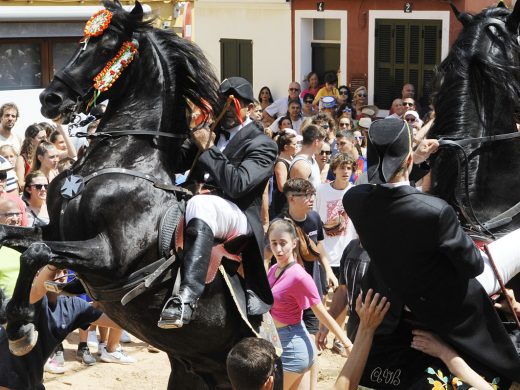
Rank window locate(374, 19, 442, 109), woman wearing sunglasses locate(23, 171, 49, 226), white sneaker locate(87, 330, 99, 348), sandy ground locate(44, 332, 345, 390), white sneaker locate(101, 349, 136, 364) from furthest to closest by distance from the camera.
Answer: window locate(374, 19, 442, 109), white sneaker locate(87, 330, 99, 348), white sneaker locate(101, 349, 136, 364), woman wearing sunglasses locate(23, 171, 49, 226), sandy ground locate(44, 332, 345, 390)

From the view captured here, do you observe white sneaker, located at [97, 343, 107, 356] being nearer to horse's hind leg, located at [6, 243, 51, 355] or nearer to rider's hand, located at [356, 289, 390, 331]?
horse's hind leg, located at [6, 243, 51, 355]

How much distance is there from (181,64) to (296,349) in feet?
7.76

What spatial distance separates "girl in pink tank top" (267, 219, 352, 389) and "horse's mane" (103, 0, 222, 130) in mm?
1440

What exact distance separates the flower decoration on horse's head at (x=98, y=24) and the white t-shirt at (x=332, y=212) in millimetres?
4386

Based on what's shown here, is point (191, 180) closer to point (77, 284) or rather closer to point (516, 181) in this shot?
point (77, 284)

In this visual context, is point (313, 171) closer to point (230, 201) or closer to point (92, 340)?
point (92, 340)

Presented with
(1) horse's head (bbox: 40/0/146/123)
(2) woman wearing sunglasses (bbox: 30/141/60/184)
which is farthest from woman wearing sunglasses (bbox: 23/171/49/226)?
(1) horse's head (bbox: 40/0/146/123)

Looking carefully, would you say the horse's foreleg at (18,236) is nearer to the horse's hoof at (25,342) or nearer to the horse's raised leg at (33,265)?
the horse's raised leg at (33,265)

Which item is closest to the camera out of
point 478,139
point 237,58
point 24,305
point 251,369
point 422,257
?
point 251,369

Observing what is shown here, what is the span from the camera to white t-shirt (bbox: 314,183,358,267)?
10.8 meters

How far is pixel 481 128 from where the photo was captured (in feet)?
18.5

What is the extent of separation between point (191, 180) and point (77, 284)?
1075mm

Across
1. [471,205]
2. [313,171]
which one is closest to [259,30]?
[313,171]

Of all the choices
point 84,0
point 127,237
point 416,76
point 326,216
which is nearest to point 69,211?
point 127,237
